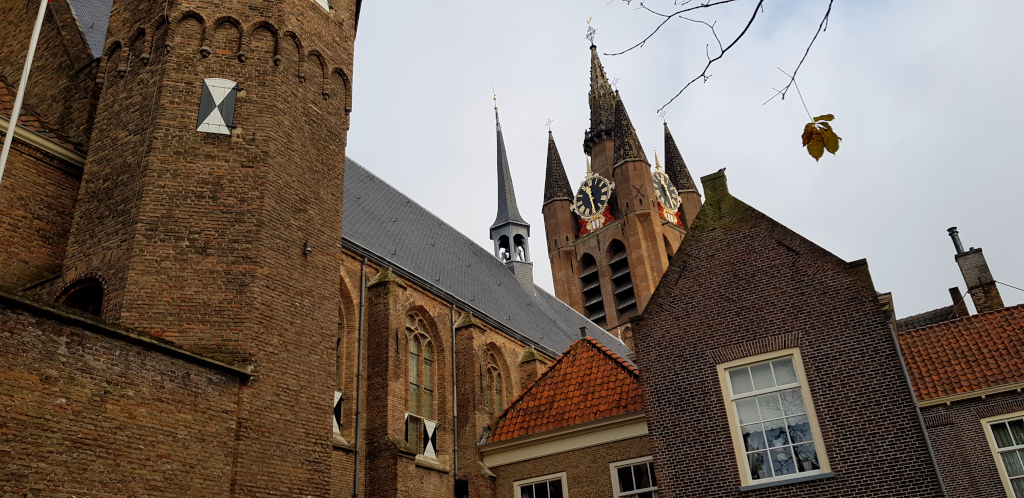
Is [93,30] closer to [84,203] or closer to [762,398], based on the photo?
[84,203]

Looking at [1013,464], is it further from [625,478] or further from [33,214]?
[33,214]

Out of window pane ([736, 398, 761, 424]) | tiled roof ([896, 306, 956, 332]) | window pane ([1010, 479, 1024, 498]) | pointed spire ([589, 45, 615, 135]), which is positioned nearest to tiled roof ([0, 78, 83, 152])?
window pane ([736, 398, 761, 424])

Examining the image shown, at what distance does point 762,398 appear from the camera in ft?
35.0

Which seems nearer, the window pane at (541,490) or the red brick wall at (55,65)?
the red brick wall at (55,65)

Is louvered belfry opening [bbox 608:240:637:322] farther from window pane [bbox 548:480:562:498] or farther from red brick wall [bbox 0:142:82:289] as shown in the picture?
red brick wall [bbox 0:142:82:289]

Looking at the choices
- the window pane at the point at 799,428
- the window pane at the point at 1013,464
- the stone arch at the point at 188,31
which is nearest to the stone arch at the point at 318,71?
the stone arch at the point at 188,31

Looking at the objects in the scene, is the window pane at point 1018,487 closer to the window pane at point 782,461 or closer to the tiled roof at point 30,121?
the window pane at point 782,461

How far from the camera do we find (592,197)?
136ft

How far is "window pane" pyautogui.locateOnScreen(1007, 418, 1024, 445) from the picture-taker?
13547 millimetres

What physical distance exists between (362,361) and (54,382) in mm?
9099

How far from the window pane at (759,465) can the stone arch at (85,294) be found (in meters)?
9.05

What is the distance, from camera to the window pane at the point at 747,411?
418 inches

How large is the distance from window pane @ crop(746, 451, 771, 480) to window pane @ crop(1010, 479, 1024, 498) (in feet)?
21.4

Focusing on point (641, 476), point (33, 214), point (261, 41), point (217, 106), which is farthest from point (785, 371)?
point (33, 214)
